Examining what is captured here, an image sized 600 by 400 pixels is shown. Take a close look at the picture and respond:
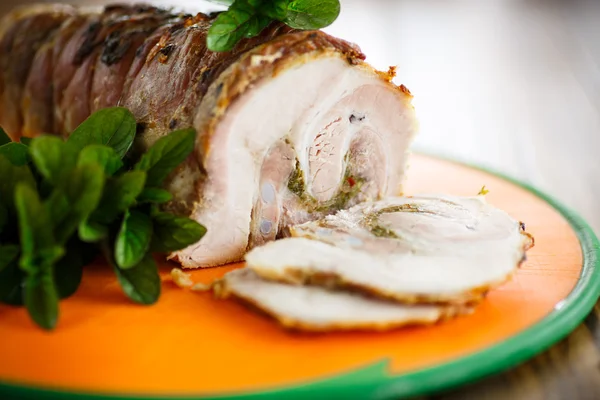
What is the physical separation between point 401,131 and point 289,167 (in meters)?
0.62

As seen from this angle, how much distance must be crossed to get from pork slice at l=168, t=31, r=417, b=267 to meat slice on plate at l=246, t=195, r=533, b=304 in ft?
0.80

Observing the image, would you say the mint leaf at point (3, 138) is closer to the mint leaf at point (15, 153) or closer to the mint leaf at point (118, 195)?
the mint leaf at point (15, 153)

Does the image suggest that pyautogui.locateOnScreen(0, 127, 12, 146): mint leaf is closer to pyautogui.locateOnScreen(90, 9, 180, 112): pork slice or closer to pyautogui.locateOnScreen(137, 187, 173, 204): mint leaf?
pyautogui.locateOnScreen(90, 9, 180, 112): pork slice

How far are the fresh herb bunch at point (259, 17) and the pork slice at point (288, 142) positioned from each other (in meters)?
0.07

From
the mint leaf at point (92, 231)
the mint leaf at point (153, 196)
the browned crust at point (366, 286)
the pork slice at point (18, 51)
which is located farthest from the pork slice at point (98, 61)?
the browned crust at point (366, 286)

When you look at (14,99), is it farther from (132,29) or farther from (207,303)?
(207,303)

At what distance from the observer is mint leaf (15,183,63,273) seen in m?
2.26

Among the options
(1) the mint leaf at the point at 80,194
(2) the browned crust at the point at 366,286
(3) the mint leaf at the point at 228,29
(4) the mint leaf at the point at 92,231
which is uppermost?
(3) the mint leaf at the point at 228,29

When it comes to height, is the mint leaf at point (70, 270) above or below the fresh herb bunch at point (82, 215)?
below

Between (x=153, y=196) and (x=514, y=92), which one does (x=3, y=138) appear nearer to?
(x=153, y=196)

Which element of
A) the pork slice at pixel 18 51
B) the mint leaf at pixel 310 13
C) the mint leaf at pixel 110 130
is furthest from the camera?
the pork slice at pixel 18 51

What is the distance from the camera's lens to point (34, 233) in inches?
91.5

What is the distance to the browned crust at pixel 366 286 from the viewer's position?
239cm

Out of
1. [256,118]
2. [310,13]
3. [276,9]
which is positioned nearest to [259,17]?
[276,9]
